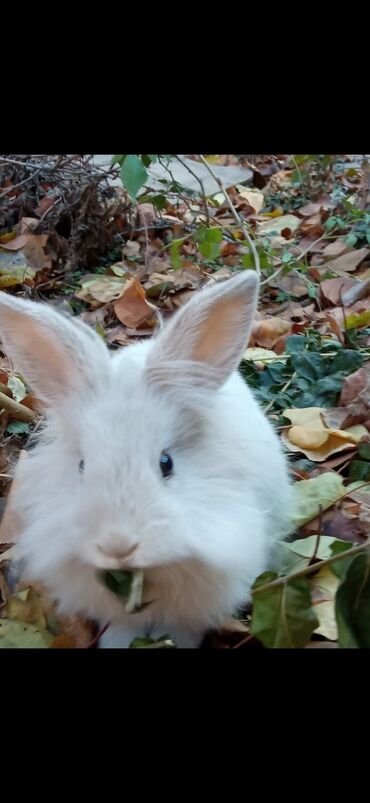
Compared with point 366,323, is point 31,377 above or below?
above

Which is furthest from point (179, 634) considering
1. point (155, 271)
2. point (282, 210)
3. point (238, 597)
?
point (282, 210)

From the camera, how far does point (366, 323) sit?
12.9 feet

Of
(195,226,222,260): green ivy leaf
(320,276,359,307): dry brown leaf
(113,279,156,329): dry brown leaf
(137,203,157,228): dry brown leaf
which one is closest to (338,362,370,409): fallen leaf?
(195,226,222,260): green ivy leaf

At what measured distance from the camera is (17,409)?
3.14 m

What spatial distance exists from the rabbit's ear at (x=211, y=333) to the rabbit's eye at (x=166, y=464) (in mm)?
232

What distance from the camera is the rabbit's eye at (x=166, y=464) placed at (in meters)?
1.91

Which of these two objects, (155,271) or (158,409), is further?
(155,271)

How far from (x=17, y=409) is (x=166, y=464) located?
1.36 meters

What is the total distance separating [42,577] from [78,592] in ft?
0.39

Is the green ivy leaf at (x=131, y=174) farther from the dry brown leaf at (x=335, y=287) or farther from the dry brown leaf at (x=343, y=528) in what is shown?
the dry brown leaf at (x=335, y=287)

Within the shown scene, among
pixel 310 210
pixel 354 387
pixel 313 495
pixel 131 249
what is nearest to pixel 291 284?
pixel 131 249
